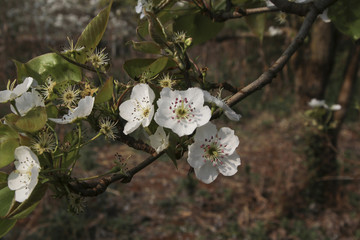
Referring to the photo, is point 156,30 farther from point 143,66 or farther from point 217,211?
point 217,211

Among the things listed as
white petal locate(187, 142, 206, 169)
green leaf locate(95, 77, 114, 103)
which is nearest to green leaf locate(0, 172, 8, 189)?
green leaf locate(95, 77, 114, 103)

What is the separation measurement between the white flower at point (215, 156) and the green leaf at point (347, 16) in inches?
21.4

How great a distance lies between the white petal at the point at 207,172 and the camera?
0.76 meters

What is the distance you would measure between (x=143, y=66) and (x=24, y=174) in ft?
1.06

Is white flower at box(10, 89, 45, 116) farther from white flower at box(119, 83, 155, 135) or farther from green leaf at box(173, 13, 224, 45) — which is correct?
green leaf at box(173, 13, 224, 45)

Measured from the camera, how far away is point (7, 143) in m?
0.68

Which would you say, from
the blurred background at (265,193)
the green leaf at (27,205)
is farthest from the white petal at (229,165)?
the blurred background at (265,193)

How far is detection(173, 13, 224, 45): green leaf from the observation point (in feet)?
3.68

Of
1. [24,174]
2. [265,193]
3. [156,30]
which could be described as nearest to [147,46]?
[156,30]

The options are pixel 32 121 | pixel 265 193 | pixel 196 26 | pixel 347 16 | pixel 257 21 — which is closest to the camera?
pixel 32 121

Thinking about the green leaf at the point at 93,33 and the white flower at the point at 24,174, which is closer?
the white flower at the point at 24,174

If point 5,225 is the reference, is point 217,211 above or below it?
below

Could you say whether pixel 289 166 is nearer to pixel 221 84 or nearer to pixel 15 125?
pixel 221 84

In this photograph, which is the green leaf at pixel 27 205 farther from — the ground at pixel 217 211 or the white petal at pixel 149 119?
the ground at pixel 217 211
